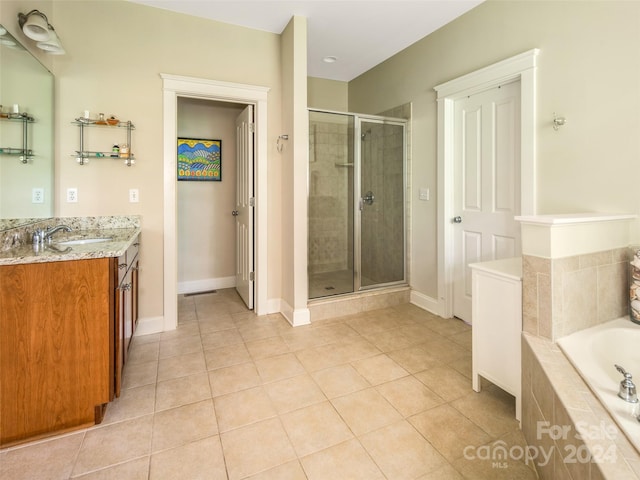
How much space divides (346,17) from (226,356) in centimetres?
299

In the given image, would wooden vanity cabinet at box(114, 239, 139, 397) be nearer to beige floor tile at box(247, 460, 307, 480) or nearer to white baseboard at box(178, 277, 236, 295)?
beige floor tile at box(247, 460, 307, 480)

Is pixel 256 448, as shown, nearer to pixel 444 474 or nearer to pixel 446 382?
pixel 444 474

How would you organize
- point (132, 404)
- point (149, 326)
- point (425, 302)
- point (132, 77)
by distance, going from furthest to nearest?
point (425, 302)
point (149, 326)
point (132, 77)
point (132, 404)

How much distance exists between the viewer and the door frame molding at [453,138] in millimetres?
2258

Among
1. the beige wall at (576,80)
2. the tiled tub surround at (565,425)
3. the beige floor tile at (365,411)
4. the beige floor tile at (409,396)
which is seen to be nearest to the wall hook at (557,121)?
the beige wall at (576,80)

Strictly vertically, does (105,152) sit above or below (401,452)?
above

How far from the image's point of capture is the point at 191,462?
1.40m

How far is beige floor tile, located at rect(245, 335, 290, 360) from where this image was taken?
94.2 inches

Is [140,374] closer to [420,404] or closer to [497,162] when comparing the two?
[420,404]

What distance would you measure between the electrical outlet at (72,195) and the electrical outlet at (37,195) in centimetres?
22

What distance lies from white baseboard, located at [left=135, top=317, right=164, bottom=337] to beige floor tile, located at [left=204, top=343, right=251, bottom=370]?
66cm

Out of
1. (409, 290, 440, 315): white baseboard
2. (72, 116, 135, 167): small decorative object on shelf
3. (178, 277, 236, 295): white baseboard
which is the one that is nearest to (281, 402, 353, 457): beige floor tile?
(409, 290, 440, 315): white baseboard

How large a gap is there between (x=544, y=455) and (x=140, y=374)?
2206 mm

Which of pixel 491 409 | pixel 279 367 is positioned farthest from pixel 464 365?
pixel 279 367
